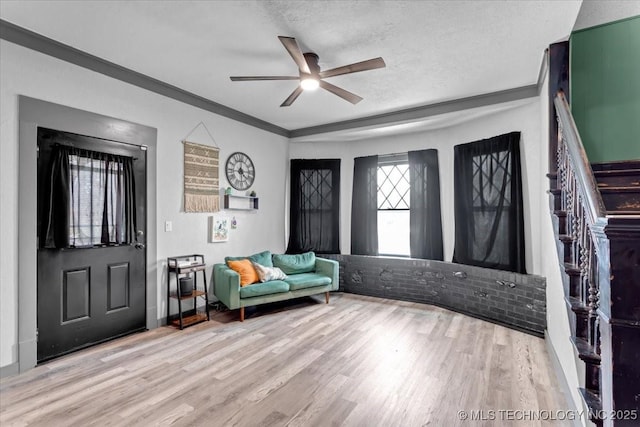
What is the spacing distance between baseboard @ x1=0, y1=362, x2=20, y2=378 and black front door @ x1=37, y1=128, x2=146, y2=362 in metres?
0.16

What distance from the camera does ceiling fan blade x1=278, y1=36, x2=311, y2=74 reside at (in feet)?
7.32

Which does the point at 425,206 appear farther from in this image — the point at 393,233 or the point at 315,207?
the point at 315,207

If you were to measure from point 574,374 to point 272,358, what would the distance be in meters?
2.26

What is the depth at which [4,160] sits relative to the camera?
8.13 feet

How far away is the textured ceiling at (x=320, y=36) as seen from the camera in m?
2.25

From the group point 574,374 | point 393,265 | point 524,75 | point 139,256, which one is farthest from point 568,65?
point 139,256

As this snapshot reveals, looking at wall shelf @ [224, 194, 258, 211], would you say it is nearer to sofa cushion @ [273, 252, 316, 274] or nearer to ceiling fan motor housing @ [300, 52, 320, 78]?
sofa cushion @ [273, 252, 316, 274]

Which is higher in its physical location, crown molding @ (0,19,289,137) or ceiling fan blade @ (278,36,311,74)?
crown molding @ (0,19,289,137)

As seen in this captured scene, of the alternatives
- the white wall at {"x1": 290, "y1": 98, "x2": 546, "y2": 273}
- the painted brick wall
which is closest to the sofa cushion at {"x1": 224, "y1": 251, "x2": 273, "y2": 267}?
the painted brick wall

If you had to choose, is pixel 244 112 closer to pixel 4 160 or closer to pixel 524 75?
pixel 4 160

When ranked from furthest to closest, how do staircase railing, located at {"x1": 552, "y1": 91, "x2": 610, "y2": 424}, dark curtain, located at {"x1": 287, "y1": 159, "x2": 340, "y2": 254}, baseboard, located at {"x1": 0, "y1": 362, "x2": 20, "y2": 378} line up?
dark curtain, located at {"x1": 287, "y1": 159, "x2": 340, "y2": 254} → baseboard, located at {"x1": 0, "y1": 362, "x2": 20, "y2": 378} → staircase railing, located at {"x1": 552, "y1": 91, "x2": 610, "y2": 424}

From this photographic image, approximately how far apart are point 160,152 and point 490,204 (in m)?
4.11

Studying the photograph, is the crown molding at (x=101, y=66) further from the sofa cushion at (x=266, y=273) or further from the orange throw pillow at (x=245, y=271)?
the sofa cushion at (x=266, y=273)

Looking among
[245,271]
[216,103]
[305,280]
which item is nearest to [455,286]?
[305,280]
